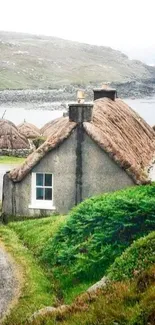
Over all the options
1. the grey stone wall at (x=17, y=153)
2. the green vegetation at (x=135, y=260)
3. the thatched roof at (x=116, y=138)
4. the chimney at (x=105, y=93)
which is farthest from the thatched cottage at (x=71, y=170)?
the grey stone wall at (x=17, y=153)

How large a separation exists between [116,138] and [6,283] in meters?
11.4

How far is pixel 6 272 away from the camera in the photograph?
17.6 metres

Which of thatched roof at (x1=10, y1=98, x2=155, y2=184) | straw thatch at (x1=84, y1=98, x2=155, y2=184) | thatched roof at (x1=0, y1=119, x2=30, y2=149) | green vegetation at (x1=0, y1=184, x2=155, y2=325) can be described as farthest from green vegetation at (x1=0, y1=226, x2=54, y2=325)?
thatched roof at (x1=0, y1=119, x2=30, y2=149)

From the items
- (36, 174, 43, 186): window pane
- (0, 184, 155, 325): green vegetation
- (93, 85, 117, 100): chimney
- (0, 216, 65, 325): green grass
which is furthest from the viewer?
(93, 85, 117, 100): chimney

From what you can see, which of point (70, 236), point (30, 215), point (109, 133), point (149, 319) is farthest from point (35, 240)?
point (149, 319)

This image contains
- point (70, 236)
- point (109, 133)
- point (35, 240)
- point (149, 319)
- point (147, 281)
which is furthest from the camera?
point (109, 133)

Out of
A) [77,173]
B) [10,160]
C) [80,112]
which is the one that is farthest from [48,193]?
[10,160]

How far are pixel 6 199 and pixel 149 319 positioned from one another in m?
17.0

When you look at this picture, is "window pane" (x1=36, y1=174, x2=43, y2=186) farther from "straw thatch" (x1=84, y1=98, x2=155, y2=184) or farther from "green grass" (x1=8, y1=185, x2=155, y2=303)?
"green grass" (x1=8, y1=185, x2=155, y2=303)

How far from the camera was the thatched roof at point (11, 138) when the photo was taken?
55250 millimetres

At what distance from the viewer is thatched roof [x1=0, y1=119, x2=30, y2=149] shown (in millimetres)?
55250

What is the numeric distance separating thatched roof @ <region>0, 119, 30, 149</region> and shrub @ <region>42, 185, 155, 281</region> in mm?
36599

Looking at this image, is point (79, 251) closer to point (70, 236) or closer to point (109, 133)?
point (70, 236)

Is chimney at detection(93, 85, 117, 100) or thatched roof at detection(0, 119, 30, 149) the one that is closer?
chimney at detection(93, 85, 117, 100)
